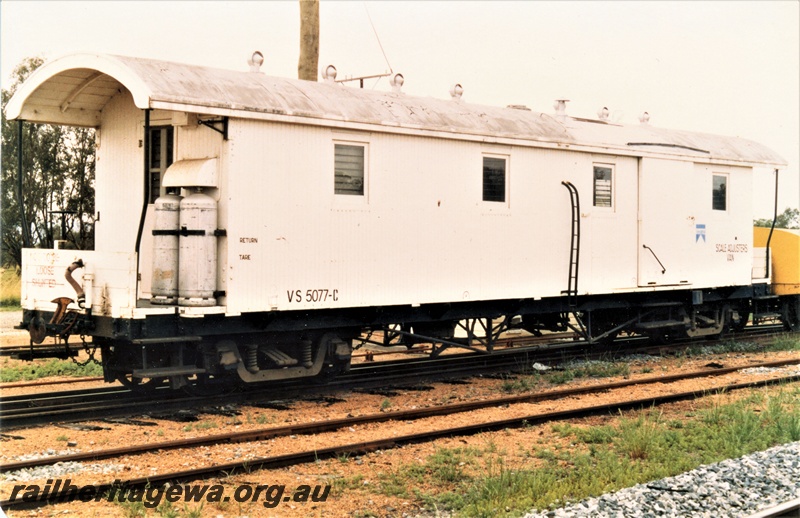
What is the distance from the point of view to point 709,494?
714 cm

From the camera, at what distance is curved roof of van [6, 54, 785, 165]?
9.80 meters

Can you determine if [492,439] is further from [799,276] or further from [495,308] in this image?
[799,276]

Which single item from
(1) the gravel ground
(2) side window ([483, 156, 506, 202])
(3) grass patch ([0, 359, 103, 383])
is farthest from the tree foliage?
(1) the gravel ground

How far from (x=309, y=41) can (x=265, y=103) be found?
7828 mm

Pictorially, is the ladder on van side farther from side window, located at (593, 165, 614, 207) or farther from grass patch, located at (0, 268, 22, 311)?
grass patch, located at (0, 268, 22, 311)

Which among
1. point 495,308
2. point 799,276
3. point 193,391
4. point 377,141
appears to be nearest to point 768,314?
point 799,276

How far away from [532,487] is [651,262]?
876 cm

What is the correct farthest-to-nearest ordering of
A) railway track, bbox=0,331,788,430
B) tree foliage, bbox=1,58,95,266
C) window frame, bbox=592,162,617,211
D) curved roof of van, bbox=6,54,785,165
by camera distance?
tree foliage, bbox=1,58,95,266 → window frame, bbox=592,162,617,211 → railway track, bbox=0,331,788,430 → curved roof of van, bbox=6,54,785,165

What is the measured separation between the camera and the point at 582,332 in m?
15.0

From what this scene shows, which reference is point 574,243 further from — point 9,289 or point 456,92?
point 9,289

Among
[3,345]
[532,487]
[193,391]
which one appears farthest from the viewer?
[3,345]

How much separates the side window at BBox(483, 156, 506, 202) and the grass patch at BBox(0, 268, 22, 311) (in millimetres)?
17400

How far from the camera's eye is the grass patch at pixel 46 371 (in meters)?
13.5

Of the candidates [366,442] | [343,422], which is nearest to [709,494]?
[366,442]
